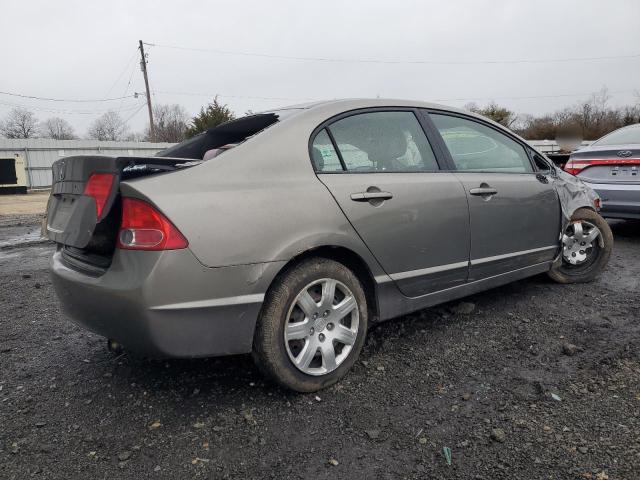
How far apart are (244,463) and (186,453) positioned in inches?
10.6

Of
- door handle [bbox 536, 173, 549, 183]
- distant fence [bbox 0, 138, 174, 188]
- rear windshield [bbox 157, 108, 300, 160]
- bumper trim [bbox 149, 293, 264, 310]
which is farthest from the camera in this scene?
distant fence [bbox 0, 138, 174, 188]

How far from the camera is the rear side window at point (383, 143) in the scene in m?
2.75

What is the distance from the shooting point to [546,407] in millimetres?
2295

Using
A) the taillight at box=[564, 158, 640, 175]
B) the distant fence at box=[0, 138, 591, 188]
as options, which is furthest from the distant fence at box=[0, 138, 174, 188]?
the taillight at box=[564, 158, 640, 175]

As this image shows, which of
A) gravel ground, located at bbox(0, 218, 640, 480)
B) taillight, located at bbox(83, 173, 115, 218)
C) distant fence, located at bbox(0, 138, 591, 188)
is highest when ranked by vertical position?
distant fence, located at bbox(0, 138, 591, 188)

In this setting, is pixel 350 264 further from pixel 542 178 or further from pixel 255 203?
pixel 542 178

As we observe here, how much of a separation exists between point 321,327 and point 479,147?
6.40ft

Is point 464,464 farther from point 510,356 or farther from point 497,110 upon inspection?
point 497,110

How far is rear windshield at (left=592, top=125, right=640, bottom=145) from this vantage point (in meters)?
5.98

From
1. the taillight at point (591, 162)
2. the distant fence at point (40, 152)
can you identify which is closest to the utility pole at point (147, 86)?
the distant fence at point (40, 152)

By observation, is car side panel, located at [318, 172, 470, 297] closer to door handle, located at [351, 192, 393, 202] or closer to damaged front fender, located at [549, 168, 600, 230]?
door handle, located at [351, 192, 393, 202]

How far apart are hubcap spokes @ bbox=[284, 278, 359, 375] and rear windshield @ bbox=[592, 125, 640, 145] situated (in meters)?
5.25

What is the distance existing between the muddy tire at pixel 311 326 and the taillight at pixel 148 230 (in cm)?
55

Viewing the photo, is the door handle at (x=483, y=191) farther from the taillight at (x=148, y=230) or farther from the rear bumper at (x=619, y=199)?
the rear bumper at (x=619, y=199)
